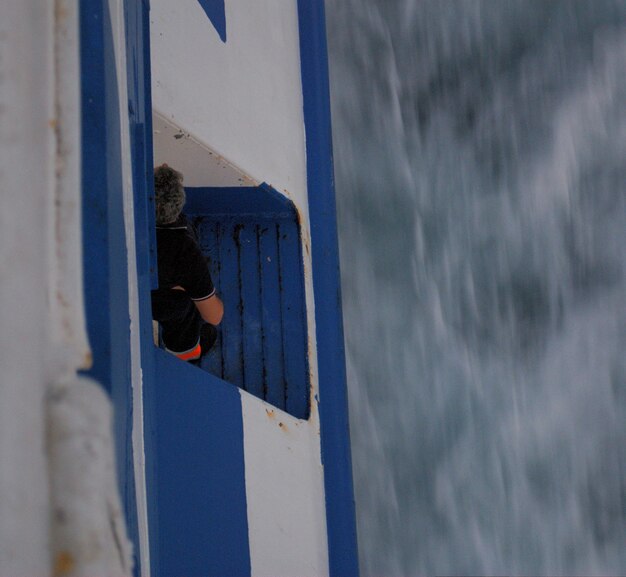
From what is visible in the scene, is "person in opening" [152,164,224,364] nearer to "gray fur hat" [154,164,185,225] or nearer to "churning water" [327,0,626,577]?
"gray fur hat" [154,164,185,225]

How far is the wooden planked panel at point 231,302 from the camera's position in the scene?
6.09 ft

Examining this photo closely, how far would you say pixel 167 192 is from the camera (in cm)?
141

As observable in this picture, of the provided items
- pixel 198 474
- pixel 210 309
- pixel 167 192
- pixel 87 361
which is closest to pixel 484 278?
pixel 210 309

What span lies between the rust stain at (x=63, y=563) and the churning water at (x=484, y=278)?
91.8 inches

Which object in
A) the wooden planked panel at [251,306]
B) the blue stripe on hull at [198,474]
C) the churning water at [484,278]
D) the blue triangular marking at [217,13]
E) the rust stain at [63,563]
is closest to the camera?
the rust stain at [63,563]

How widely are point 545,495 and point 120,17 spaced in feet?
7.81

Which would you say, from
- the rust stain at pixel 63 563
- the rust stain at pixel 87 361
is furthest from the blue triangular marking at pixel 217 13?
the rust stain at pixel 63 563

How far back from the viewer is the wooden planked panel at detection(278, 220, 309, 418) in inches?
67.0

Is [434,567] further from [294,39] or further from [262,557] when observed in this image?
[294,39]

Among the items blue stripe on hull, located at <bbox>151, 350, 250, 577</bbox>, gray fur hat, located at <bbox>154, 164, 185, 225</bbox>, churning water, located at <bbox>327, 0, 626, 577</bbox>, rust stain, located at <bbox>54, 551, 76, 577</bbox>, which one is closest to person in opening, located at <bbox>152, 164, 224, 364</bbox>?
gray fur hat, located at <bbox>154, 164, 185, 225</bbox>

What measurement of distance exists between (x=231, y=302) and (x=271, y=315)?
0.40 ft

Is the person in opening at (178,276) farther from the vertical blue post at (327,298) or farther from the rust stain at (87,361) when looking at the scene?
the rust stain at (87,361)

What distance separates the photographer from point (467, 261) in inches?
118

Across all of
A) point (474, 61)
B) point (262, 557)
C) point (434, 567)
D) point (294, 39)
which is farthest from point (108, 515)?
point (474, 61)
